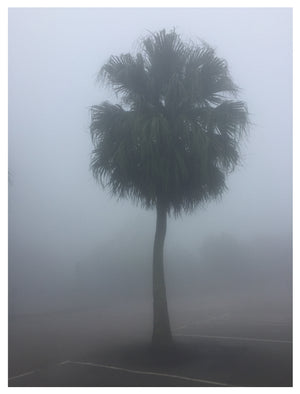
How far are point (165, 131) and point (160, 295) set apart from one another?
391 cm

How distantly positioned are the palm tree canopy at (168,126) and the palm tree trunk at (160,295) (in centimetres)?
48

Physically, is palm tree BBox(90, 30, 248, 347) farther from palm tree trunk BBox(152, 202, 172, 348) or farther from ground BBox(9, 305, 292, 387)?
ground BBox(9, 305, 292, 387)

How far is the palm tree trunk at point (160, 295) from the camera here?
9.72 metres

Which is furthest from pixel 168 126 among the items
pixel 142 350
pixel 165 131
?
pixel 142 350

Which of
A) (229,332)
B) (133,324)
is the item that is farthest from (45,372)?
(229,332)

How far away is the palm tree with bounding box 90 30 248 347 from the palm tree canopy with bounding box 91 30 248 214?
0.08ft

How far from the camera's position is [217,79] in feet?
34.1

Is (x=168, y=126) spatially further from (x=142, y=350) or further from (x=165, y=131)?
(x=142, y=350)

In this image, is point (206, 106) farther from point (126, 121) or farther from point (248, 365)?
point (248, 365)

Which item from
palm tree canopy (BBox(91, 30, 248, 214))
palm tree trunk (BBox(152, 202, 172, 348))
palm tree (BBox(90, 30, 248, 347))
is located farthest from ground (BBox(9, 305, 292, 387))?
palm tree canopy (BBox(91, 30, 248, 214))

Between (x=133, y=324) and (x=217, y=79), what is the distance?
6709mm

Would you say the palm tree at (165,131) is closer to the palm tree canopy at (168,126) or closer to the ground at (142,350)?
the palm tree canopy at (168,126)

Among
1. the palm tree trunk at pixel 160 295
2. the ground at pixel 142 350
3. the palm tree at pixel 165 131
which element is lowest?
the ground at pixel 142 350

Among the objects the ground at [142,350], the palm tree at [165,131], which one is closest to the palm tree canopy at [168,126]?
the palm tree at [165,131]
